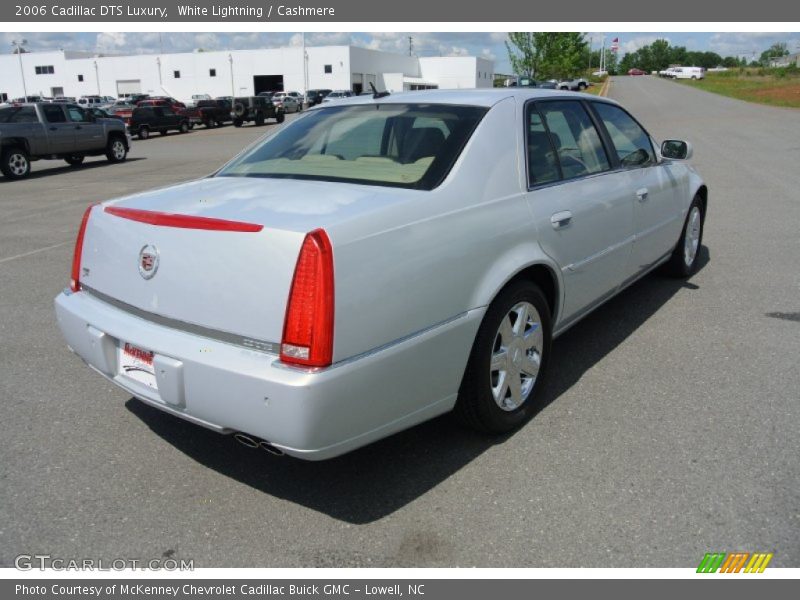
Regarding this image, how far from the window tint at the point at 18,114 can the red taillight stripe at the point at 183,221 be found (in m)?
16.3

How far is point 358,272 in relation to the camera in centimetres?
254

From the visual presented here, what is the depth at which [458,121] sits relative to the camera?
3.50 meters

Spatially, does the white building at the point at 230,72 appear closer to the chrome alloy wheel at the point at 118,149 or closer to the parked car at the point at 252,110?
the parked car at the point at 252,110

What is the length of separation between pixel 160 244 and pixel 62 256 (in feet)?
18.2

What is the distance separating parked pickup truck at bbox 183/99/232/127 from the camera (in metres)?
35.9

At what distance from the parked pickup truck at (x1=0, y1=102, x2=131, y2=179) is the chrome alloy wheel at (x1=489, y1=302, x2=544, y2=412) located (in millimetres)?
16332

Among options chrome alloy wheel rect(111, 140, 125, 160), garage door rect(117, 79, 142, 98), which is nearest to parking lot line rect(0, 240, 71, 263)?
chrome alloy wheel rect(111, 140, 125, 160)

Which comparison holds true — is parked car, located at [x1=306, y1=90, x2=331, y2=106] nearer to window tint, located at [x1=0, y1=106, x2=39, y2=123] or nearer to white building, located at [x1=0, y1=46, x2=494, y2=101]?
white building, located at [x1=0, y1=46, x2=494, y2=101]

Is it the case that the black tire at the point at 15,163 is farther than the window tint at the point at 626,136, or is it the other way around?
the black tire at the point at 15,163

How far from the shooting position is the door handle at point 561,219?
11.9 feet
